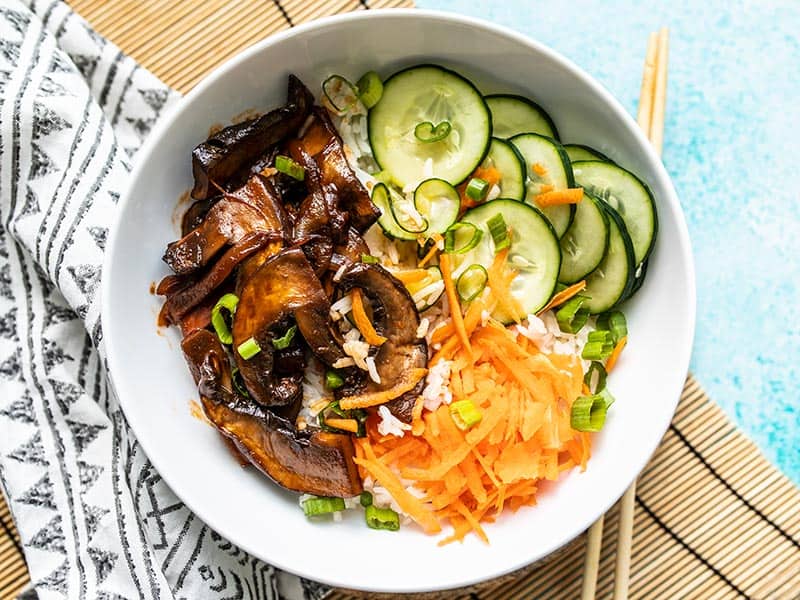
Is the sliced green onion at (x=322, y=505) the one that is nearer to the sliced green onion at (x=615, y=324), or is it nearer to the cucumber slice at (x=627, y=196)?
the sliced green onion at (x=615, y=324)

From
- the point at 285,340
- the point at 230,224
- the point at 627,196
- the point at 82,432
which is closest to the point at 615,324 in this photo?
the point at 627,196

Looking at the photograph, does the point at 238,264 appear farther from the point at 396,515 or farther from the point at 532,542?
the point at 532,542

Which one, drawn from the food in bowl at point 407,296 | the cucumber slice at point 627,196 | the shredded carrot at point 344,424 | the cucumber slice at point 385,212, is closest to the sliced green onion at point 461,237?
the food in bowl at point 407,296

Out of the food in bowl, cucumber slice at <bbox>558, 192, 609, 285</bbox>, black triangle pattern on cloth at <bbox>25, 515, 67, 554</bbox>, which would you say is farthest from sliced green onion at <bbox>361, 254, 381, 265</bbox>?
black triangle pattern on cloth at <bbox>25, 515, 67, 554</bbox>

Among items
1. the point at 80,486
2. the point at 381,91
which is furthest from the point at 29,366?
the point at 381,91

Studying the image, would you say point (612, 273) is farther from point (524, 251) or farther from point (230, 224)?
point (230, 224)
